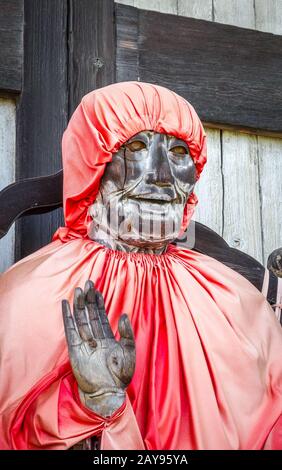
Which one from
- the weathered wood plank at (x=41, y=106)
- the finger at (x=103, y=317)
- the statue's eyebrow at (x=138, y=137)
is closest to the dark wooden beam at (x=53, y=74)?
the weathered wood plank at (x=41, y=106)

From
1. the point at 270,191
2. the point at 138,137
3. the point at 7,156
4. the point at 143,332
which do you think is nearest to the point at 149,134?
the point at 138,137

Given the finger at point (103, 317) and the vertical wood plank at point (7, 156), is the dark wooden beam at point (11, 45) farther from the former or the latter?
the finger at point (103, 317)

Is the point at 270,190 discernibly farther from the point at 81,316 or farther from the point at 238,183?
the point at 81,316

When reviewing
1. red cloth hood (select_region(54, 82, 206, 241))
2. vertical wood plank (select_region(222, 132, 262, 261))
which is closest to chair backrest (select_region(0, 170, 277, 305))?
red cloth hood (select_region(54, 82, 206, 241))

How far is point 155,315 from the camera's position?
8.28 feet

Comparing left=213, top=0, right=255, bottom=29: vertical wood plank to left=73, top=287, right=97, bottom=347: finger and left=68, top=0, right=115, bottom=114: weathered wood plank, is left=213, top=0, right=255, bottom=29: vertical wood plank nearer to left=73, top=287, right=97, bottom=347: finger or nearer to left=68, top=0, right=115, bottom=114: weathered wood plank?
left=68, top=0, right=115, bottom=114: weathered wood plank

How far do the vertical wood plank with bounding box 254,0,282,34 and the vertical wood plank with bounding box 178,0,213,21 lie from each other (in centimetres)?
17

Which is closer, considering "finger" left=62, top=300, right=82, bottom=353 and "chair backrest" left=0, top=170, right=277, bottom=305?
"finger" left=62, top=300, right=82, bottom=353

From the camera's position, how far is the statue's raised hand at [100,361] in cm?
220

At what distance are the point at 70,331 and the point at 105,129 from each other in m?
0.56

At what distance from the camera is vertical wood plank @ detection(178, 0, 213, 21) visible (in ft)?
11.0

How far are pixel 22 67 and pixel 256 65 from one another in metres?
0.75

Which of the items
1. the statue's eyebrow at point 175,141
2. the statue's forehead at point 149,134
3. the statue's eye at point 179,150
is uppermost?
the statue's forehead at point 149,134

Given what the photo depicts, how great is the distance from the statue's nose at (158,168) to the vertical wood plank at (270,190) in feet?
2.62
